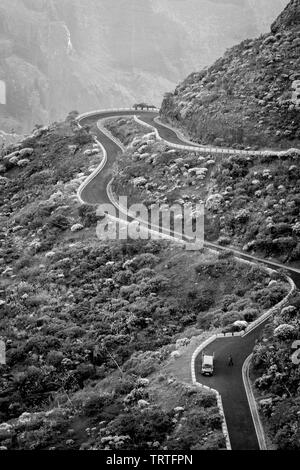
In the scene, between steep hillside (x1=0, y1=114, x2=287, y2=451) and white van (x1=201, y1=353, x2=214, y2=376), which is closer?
steep hillside (x1=0, y1=114, x2=287, y2=451)

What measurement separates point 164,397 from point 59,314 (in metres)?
19.2

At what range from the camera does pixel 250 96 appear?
93.9 metres

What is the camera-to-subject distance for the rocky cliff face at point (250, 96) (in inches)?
3457

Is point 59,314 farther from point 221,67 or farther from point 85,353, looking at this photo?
point 221,67

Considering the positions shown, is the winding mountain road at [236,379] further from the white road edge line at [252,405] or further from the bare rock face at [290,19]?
the bare rock face at [290,19]

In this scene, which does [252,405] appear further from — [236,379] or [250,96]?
[250,96]

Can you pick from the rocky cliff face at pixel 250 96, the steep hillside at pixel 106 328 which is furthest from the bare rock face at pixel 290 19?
the steep hillside at pixel 106 328

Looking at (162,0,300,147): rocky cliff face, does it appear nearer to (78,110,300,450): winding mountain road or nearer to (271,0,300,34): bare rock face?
(271,0,300,34): bare rock face

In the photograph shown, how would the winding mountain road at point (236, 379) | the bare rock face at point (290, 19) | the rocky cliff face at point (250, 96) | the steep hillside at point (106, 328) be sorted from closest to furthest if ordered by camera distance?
the winding mountain road at point (236, 379), the steep hillside at point (106, 328), the rocky cliff face at point (250, 96), the bare rock face at point (290, 19)

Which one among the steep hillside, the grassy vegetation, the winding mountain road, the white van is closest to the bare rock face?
the steep hillside

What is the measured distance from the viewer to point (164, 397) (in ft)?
165

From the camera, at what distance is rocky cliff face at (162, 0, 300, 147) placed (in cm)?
8781

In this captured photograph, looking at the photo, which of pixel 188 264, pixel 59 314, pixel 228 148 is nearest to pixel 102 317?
pixel 59 314

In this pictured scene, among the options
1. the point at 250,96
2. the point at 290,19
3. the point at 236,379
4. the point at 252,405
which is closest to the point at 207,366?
the point at 236,379
